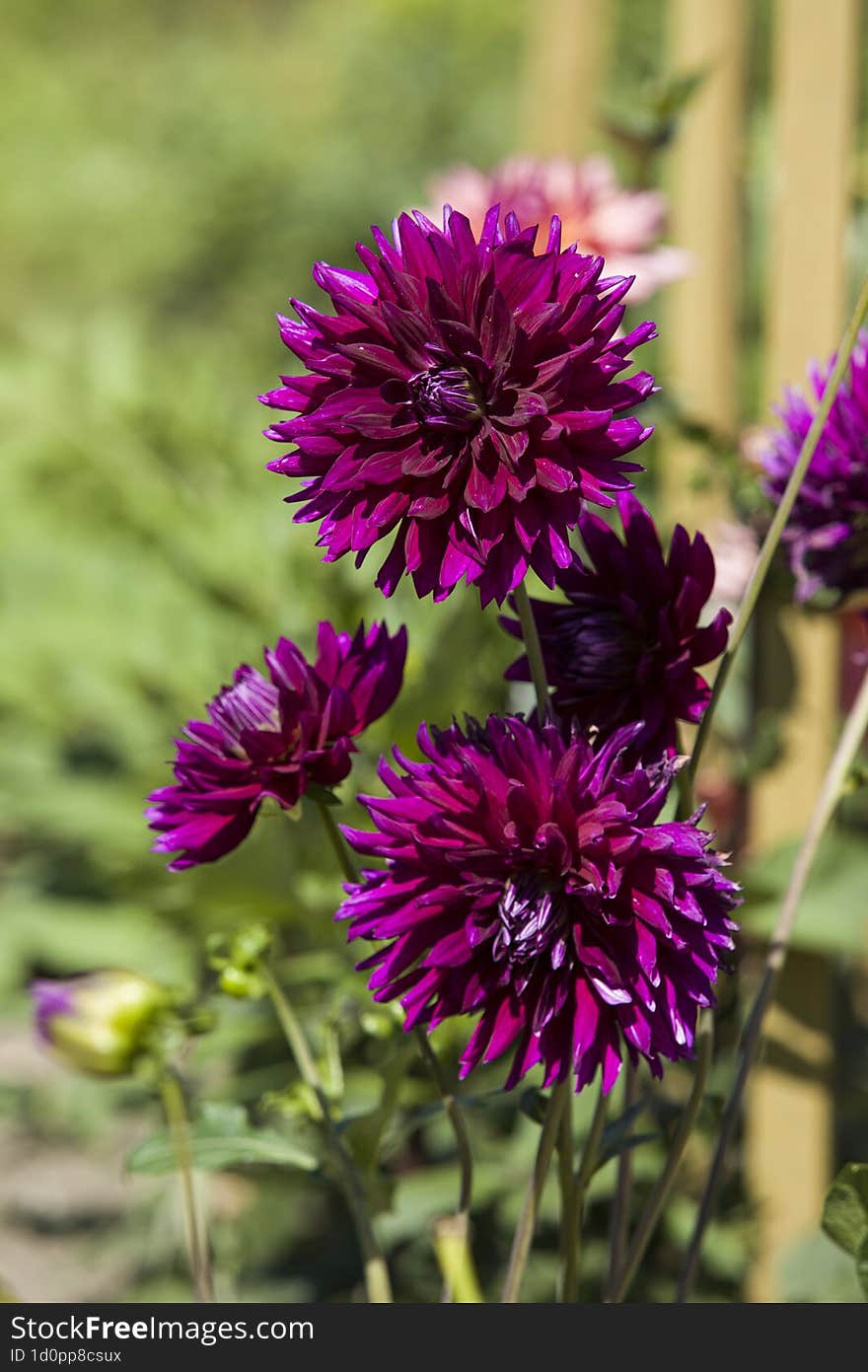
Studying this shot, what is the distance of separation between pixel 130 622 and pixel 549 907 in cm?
109

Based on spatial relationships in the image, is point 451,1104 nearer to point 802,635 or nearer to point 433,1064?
point 433,1064

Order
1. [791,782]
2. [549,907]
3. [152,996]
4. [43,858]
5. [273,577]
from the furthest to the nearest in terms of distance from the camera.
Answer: [43,858] < [273,577] < [791,782] < [152,996] < [549,907]

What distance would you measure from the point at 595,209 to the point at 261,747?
51 centimetres

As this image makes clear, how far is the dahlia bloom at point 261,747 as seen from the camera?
0.34 meters

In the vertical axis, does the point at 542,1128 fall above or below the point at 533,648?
below

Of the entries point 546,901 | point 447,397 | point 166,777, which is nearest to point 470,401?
point 447,397

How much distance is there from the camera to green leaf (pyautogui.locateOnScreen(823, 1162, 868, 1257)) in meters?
0.38

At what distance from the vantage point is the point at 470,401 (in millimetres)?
285

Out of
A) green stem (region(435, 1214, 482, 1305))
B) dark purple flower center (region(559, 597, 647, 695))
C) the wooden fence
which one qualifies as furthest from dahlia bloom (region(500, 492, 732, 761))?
the wooden fence

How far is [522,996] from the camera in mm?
303

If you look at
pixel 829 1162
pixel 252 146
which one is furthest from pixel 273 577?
pixel 252 146

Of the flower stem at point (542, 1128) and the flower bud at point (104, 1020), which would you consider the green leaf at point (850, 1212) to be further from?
the flower bud at point (104, 1020)

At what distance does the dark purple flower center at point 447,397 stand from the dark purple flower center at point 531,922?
3.9 inches

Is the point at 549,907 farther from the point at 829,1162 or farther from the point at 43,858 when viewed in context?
the point at 43,858
